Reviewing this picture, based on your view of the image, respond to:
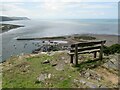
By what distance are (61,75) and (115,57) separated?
15.8 ft

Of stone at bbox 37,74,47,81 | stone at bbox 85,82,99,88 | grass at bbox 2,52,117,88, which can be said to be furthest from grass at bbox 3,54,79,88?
stone at bbox 85,82,99,88

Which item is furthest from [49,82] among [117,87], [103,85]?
[117,87]

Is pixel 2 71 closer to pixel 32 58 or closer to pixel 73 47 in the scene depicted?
pixel 32 58

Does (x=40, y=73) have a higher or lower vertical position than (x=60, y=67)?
lower

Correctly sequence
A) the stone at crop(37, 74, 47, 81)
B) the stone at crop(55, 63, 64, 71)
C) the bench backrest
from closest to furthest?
the stone at crop(37, 74, 47, 81) < the stone at crop(55, 63, 64, 71) < the bench backrest

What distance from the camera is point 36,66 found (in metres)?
13.7

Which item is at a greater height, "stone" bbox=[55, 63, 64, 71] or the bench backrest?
the bench backrest

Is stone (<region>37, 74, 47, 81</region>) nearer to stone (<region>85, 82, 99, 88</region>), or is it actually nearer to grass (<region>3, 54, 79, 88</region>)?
grass (<region>3, 54, 79, 88</region>)

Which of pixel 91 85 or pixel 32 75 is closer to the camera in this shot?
pixel 91 85

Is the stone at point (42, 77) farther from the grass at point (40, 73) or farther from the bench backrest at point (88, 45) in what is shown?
the bench backrest at point (88, 45)

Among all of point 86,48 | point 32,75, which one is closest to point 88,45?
point 86,48

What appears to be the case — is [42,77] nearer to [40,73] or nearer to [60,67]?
[40,73]

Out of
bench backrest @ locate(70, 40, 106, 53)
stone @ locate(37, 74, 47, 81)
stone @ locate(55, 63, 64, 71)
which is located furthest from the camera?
bench backrest @ locate(70, 40, 106, 53)

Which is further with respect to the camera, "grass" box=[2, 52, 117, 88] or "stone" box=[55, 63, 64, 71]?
"stone" box=[55, 63, 64, 71]
